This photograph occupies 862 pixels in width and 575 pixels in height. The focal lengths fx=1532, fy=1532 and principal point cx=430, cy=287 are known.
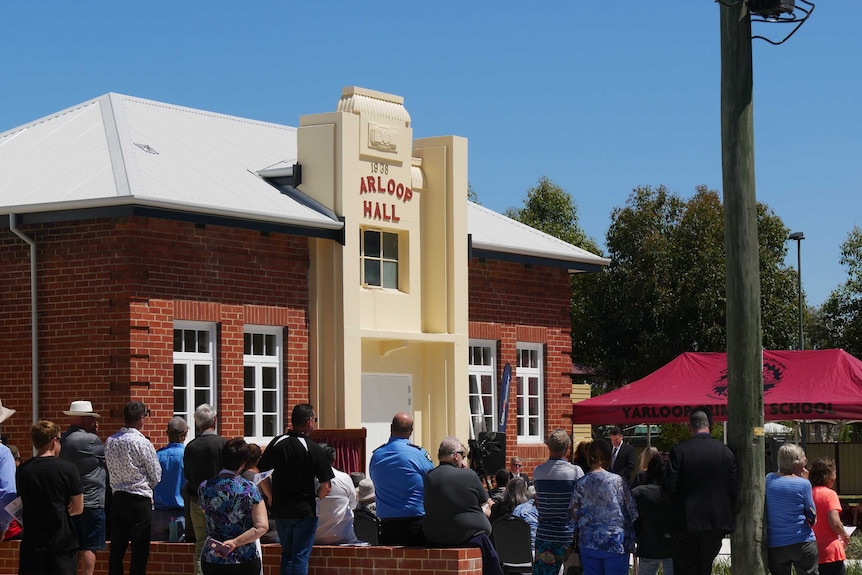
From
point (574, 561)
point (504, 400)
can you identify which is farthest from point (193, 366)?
point (574, 561)

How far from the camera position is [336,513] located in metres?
13.1

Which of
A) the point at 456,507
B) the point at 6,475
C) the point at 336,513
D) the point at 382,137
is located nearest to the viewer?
the point at 6,475

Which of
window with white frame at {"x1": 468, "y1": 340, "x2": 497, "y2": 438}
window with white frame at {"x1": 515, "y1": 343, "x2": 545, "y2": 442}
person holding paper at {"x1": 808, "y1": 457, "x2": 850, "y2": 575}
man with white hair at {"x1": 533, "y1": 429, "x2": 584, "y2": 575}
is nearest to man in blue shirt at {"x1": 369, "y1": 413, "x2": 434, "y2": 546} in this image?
man with white hair at {"x1": 533, "y1": 429, "x2": 584, "y2": 575}

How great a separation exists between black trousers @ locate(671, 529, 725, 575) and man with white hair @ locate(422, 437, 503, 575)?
4.62 feet

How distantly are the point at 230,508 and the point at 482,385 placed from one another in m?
14.8

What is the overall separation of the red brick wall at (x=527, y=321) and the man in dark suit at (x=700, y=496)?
12359mm

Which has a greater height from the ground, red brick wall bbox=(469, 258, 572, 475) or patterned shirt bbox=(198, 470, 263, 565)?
red brick wall bbox=(469, 258, 572, 475)

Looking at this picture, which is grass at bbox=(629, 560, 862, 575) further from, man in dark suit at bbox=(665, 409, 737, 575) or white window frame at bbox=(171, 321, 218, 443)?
white window frame at bbox=(171, 321, 218, 443)

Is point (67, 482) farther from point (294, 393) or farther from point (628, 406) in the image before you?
point (628, 406)

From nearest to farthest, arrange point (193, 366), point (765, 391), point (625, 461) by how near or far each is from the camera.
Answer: point (625, 461) < point (193, 366) < point (765, 391)

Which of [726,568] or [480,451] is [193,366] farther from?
[726,568]

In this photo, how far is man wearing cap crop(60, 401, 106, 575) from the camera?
42.5ft

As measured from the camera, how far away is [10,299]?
19391 millimetres

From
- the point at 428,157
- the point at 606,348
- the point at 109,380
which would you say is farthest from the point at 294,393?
the point at 606,348
